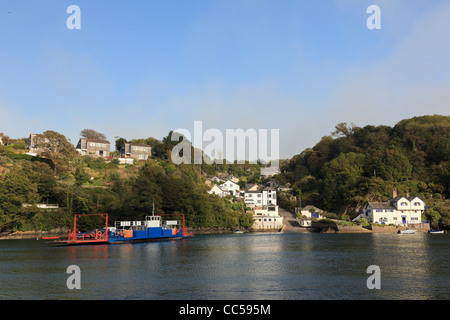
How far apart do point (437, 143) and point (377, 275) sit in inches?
3425

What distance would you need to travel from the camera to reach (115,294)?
20.8 meters

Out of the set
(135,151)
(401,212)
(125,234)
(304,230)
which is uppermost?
(135,151)

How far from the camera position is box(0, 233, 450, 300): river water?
820 inches

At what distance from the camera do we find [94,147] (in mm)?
103438

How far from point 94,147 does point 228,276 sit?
285ft

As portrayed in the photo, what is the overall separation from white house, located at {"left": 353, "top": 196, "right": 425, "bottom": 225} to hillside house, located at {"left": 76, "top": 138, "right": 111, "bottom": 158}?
241 ft

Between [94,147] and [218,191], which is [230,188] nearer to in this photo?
[218,191]

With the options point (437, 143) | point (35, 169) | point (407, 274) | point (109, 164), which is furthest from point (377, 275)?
point (437, 143)

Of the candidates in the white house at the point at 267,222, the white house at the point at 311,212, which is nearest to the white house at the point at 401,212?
the white house at the point at 311,212

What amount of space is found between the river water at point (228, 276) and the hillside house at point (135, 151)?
68412 millimetres

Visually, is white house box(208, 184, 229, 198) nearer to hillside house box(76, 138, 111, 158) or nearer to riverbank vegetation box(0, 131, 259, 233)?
riverbank vegetation box(0, 131, 259, 233)

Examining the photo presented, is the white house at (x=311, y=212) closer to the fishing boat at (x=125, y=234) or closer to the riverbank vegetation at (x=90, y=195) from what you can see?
the riverbank vegetation at (x=90, y=195)

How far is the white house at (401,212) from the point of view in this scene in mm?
81125

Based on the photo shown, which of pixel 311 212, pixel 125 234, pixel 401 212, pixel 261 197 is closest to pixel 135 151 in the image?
pixel 261 197
